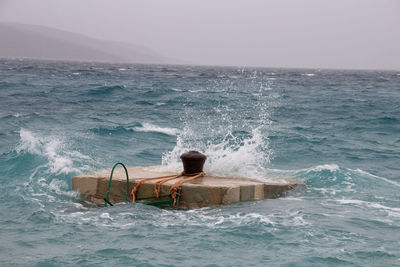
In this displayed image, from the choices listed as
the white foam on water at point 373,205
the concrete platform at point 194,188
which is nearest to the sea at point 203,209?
the white foam on water at point 373,205

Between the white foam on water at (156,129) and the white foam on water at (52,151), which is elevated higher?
the white foam on water at (156,129)

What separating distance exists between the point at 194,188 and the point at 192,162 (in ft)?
2.30

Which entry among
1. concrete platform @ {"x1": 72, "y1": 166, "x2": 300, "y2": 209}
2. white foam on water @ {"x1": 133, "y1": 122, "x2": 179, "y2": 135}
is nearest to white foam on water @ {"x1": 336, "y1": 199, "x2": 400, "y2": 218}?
concrete platform @ {"x1": 72, "y1": 166, "x2": 300, "y2": 209}

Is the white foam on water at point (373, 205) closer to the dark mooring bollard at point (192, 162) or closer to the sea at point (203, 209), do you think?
the sea at point (203, 209)

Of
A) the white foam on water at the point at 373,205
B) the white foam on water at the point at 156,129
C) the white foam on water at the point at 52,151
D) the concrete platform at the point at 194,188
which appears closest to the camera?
the concrete platform at the point at 194,188

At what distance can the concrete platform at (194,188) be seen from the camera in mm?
7664

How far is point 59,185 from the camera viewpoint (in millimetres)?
9750

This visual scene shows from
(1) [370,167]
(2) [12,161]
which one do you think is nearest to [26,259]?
(2) [12,161]

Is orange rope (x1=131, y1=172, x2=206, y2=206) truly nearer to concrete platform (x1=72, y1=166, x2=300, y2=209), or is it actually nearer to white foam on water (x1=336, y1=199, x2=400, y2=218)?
concrete platform (x1=72, y1=166, x2=300, y2=209)

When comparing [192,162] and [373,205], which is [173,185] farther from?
[373,205]

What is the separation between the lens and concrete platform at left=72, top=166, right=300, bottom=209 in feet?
25.1

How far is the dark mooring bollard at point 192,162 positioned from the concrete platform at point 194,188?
22 centimetres

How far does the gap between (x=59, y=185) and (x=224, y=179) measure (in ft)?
11.5

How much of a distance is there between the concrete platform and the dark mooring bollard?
0.22 metres
